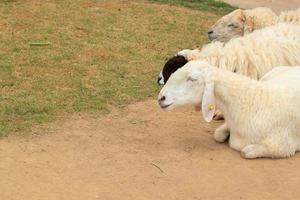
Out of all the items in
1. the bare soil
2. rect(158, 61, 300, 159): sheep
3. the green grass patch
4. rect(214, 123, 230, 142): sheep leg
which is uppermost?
rect(158, 61, 300, 159): sheep

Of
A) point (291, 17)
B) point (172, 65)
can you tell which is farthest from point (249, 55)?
point (291, 17)

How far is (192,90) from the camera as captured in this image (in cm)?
544

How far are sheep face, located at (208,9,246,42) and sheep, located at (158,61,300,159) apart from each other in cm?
240

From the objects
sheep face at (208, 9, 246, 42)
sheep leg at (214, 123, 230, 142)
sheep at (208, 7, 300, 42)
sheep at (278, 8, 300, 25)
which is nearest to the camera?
sheep leg at (214, 123, 230, 142)

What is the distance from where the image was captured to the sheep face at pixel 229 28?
7922 mm

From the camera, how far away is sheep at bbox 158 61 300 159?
543 cm

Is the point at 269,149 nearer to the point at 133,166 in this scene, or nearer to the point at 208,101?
the point at 208,101

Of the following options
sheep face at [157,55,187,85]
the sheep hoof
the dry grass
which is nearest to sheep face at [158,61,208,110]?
the sheep hoof

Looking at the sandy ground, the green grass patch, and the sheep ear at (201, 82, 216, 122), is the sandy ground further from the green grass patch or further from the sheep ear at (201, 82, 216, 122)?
the sheep ear at (201, 82, 216, 122)

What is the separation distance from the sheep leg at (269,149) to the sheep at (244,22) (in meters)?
2.66

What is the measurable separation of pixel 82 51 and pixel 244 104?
3.47 meters

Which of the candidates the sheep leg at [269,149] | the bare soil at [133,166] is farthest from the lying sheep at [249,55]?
the sheep leg at [269,149]

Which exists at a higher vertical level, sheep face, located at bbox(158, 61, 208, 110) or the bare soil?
sheep face, located at bbox(158, 61, 208, 110)

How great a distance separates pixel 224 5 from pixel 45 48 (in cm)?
510
